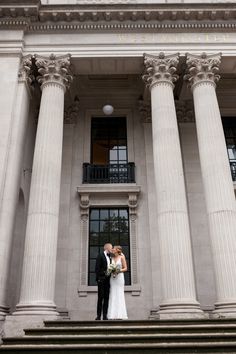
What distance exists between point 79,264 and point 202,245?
5389 millimetres

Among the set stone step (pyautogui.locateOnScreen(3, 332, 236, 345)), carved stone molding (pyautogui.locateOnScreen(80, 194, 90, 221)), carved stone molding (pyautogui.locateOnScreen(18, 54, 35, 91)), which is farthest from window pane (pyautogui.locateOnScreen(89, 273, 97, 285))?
carved stone molding (pyautogui.locateOnScreen(18, 54, 35, 91))

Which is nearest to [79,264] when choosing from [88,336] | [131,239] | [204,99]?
[131,239]

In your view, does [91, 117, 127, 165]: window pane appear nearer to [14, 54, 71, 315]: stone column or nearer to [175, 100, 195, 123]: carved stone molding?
[175, 100, 195, 123]: carved stone molding

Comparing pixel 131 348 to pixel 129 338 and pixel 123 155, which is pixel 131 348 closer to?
pixel 129 338

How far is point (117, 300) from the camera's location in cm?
1052

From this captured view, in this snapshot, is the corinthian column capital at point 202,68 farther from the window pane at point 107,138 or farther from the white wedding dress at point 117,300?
the white wedding dress at point 117,300

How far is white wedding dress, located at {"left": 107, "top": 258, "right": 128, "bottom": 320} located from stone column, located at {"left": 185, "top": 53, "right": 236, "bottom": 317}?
292 centimetres

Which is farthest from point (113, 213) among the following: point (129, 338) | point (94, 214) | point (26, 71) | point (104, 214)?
point (129, 338)

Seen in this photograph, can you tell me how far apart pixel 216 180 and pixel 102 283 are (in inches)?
210

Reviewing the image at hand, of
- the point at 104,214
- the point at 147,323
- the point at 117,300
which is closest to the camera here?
the point at 147,323

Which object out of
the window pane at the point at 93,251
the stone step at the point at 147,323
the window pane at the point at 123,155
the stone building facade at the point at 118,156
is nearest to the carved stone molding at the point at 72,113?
the stone building facade at the point at 118,156

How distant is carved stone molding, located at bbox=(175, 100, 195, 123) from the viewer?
58.6ft

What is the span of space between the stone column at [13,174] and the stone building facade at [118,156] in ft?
0.14

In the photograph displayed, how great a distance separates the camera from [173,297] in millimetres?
10742
